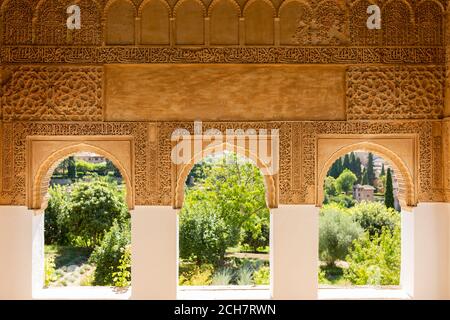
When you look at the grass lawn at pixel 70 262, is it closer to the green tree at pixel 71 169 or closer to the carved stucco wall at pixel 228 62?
the green tree at pixel 71 169

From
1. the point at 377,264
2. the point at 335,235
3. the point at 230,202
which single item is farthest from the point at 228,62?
the point at 335,235

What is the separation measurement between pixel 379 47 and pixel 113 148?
318cm

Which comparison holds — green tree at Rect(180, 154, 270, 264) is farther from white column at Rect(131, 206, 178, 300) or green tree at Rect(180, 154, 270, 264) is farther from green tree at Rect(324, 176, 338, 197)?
white column at Rect(131, 206, 178, 300)

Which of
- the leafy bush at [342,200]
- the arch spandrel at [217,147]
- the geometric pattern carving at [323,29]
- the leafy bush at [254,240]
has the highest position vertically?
the geometric pattern carving at [323,29]

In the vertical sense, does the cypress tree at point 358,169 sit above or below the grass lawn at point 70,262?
above

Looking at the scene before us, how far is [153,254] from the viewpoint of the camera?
4.69 metres

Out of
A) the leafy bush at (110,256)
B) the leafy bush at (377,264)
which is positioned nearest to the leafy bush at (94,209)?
the leafy bush at (110,256)

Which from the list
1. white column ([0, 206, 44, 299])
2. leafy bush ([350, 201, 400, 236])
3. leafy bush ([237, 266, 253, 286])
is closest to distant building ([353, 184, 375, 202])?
leafy bush ([350, 201, 400, 236])

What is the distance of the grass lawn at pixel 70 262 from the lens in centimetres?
1143

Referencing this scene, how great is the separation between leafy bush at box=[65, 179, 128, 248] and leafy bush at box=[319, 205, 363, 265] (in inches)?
221

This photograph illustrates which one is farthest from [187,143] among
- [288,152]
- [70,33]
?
[70,33]

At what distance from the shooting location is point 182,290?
16.7ft

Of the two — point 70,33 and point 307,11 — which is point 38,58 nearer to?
point 70,33

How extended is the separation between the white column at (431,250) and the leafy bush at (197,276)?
461 centimetres
